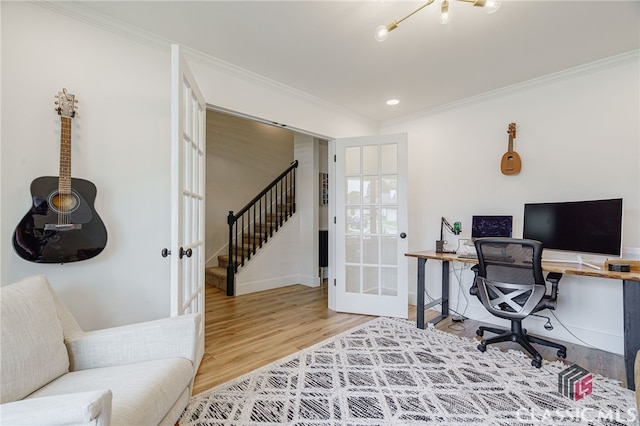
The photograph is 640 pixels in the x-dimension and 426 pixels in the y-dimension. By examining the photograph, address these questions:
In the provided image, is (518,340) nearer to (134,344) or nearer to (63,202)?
(134,344)

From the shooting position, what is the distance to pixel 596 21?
1.98 m

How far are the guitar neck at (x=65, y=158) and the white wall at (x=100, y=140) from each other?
61 millimetres

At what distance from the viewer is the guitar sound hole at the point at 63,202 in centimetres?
170

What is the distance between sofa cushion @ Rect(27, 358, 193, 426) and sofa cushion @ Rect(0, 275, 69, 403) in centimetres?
6

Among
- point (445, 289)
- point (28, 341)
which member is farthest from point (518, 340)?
point (28, 341)

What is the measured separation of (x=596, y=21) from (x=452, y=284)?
2655mm

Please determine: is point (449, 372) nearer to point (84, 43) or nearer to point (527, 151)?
point (527, 151)

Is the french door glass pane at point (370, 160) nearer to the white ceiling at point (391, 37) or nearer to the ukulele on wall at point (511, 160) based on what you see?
the white ceiling at point (391, 37)

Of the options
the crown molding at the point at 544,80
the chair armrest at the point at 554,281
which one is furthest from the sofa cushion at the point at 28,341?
the crown molding at the point at 544,80

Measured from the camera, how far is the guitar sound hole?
1.70 metres

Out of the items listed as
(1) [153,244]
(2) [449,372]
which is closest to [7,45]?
(1) [153,244]

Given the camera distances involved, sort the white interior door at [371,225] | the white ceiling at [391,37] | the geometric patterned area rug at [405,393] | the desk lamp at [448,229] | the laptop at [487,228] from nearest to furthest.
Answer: the geometric patterned area rug at [405,393]
the white ceiling at [391,37]
the laptop at [487,228]
the desk lamp at [448,229]
the white interior door at [371,225]

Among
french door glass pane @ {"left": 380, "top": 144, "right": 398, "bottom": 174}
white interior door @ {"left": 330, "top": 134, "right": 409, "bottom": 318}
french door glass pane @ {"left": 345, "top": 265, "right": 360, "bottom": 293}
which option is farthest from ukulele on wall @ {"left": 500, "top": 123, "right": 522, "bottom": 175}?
french door glass pane @ {"left": 345, "top": 265, "right": 360, "bottom": 293}

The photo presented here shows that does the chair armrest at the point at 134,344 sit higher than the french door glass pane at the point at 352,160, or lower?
lower
